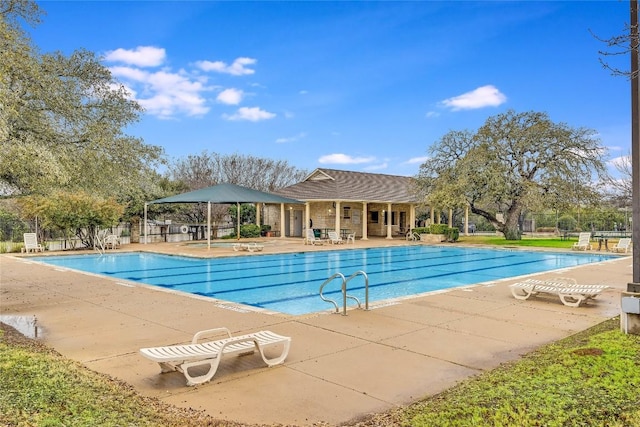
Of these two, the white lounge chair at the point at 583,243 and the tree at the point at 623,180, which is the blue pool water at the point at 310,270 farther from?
the tree at the point at 623,180

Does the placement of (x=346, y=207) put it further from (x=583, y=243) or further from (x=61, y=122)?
(x=61, y=122)

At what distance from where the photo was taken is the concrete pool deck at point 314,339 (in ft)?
13.9

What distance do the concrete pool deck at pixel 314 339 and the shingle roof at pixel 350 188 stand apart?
18637 millimetres

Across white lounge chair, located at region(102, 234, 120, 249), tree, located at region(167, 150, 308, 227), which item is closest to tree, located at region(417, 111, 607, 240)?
white lounge chair, located at region(102, 234, 120, 249)

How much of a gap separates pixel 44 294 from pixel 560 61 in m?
17.0

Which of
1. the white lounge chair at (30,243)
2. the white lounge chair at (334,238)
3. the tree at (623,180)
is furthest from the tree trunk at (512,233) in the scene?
the white lounge chair at (30,243)

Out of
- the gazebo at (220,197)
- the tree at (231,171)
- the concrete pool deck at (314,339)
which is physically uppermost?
the tree at (231,171)

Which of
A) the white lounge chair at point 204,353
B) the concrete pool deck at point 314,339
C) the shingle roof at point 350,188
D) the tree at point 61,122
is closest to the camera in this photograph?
the concrete pool deck at point 314,339

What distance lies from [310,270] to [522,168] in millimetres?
16571

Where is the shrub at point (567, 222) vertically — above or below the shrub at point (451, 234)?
above

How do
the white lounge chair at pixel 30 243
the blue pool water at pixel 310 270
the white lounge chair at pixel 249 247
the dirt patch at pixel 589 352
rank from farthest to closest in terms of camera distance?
the white lounge chair at pixel 249 247 → the white lounge chair at pixel 30 243 → the blue pool water at pixel 310 270 → the dirt patch at pixel 589 352

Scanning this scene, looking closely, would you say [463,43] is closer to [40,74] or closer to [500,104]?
[500,104]

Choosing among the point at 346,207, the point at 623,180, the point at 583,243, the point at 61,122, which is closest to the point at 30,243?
the point at 61,122

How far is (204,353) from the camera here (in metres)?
4.58
